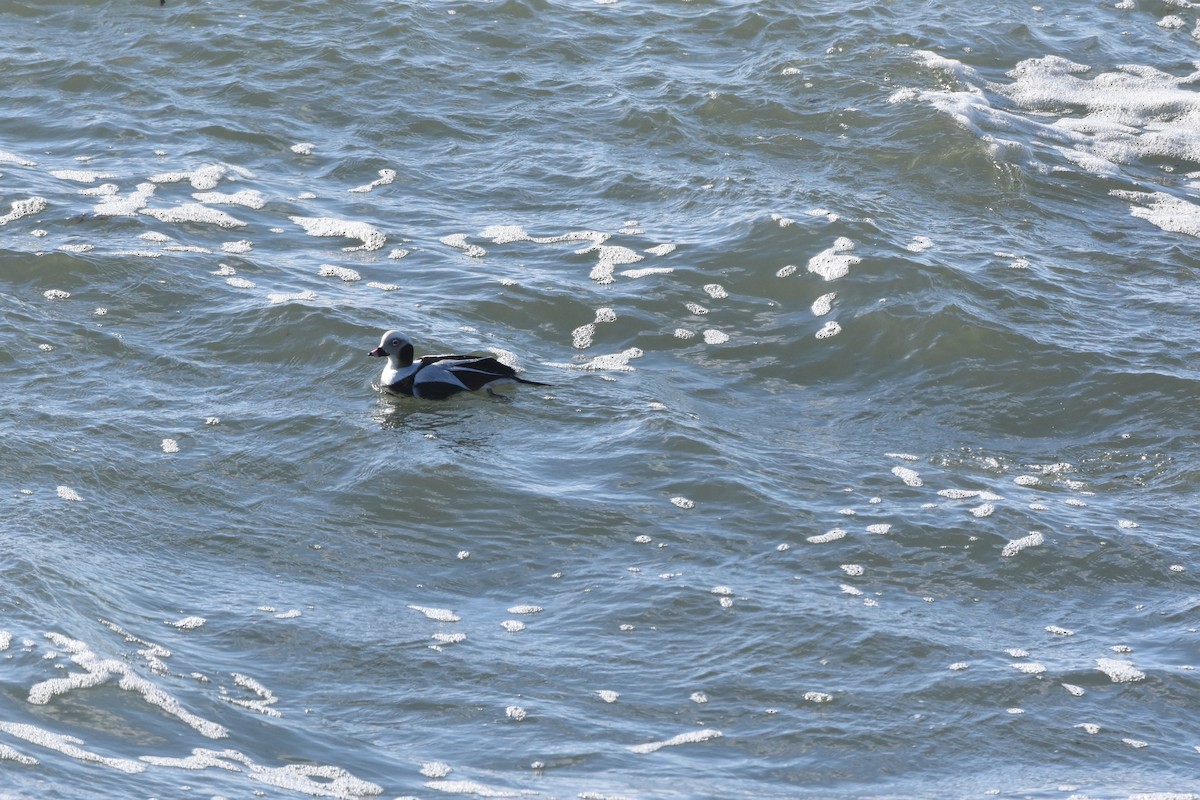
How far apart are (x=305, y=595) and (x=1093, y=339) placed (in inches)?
243

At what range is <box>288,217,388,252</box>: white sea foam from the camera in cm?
1216

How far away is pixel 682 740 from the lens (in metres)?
6.69

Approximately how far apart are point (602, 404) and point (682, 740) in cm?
363

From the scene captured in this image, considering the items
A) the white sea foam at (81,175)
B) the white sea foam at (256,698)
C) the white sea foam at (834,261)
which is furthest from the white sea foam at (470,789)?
the white sea foam at (81,175)

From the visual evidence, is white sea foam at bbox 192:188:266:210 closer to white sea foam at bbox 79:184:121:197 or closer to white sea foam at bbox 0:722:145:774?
white sea foam at bbox 79:184:121:197

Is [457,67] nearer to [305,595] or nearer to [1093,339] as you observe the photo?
[1093,339]

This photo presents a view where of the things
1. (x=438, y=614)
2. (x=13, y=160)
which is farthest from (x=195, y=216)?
(x=438, y=614)

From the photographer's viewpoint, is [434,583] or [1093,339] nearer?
[434,583]

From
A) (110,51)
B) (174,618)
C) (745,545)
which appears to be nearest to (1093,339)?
(745,545)

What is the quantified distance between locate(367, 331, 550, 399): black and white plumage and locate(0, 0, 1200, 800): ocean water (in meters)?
0.19

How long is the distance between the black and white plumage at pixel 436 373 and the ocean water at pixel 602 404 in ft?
0.62

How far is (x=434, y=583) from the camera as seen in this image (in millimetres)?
8039

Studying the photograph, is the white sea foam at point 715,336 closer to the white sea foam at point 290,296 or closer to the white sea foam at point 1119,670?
the white sea foam at point 290,296

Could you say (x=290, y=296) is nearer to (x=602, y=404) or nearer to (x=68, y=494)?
(x=602, y=404)
